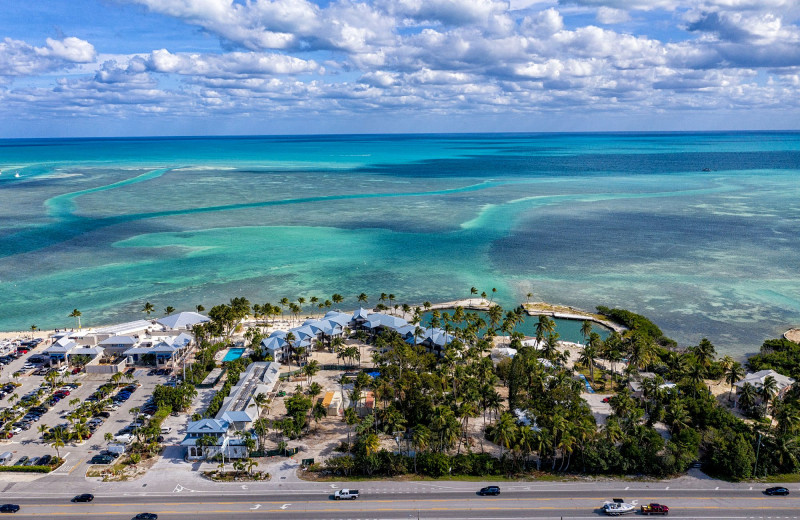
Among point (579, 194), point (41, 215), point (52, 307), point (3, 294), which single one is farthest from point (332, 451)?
point (579, 194)

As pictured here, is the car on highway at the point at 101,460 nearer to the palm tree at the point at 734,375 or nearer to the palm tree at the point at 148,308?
the palm tree at the point at 148,308

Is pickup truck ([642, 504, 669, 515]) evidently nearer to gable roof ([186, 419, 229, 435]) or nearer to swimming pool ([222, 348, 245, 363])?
gable roof ([186, 419, 229, 435])

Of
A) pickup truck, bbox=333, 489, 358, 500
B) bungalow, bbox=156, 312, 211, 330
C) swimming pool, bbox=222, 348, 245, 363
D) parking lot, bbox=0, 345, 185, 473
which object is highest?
bungalow, bbox=156, 312, 211, 330

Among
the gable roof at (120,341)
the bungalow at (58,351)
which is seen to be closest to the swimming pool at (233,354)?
the gable roof at (120,341)

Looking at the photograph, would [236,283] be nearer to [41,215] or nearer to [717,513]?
[717,513]

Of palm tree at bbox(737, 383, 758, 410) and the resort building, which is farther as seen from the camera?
palm tree at bbox(737, 383, 758, 410)

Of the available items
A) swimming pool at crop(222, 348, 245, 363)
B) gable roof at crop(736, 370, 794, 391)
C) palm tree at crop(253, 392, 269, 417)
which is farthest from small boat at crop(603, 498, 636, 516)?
swimming pool at crop(222, 348, 245, 363)
